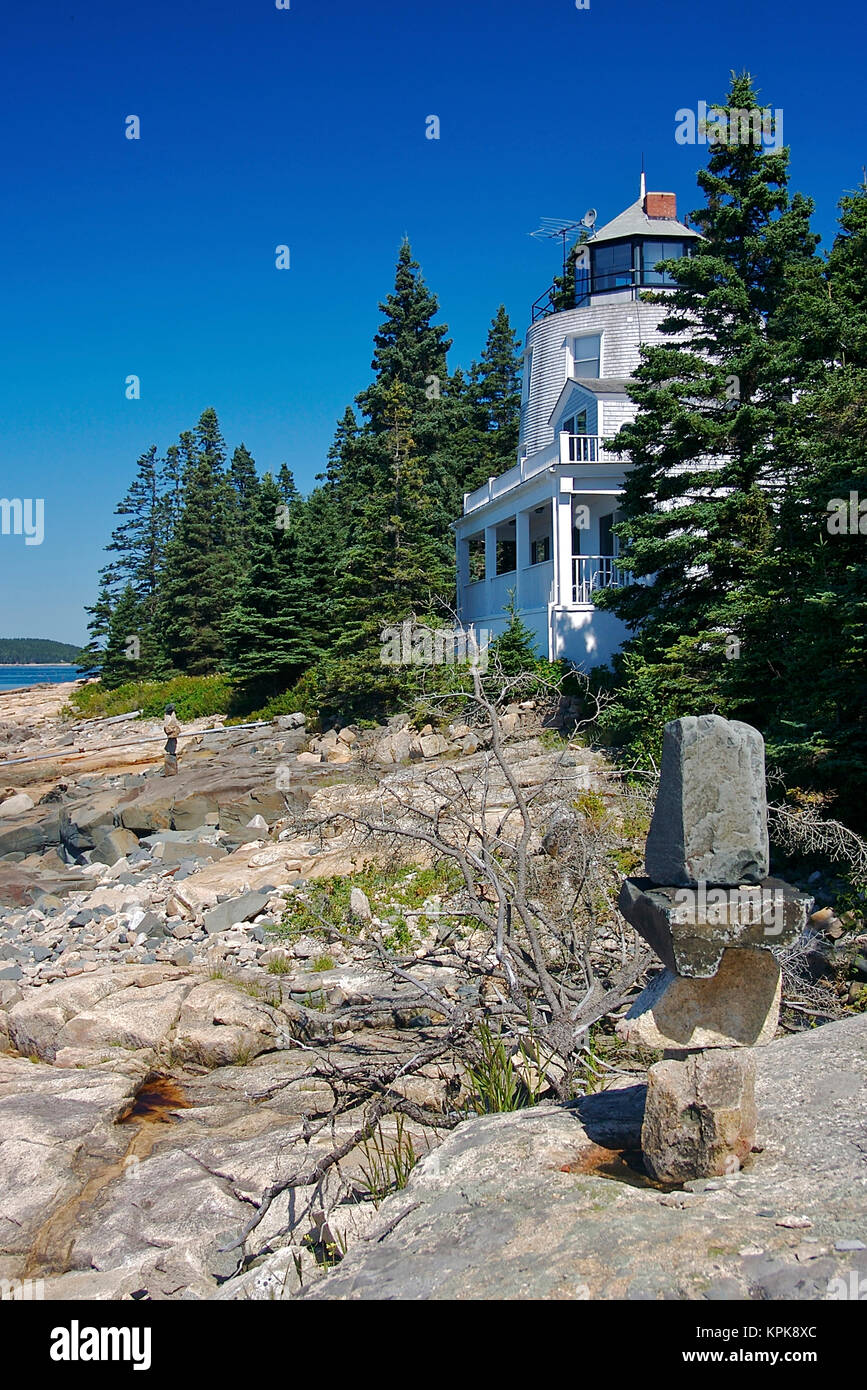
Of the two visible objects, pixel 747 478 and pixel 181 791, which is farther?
pixel 181 791

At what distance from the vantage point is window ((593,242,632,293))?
2834cm

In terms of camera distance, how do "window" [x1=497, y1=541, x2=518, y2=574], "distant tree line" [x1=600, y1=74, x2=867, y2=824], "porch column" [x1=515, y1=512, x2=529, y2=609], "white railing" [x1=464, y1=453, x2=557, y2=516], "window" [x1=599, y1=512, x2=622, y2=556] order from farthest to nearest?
"window" [x1=497, y1=541, x2=518, y2=574], "porch column" [x1=515, y1=512, x2=529, y2=609], "window" [x1=599, y1=512, x2=622, y2=556], "white railing" [x1=464, y1=453, x2=557, y2=516], "distant tree line" [x1=600, y1=74, x2=867, y2=824]

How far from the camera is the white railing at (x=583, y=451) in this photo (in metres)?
21.5

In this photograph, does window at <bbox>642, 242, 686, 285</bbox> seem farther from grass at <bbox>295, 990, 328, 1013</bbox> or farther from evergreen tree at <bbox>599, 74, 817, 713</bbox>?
grass at <bbox>295, 990, 328, 1013</bbox>

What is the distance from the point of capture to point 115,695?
43031 millimetres

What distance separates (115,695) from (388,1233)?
4161 centimetres

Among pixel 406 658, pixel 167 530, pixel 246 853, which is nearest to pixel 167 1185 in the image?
pixel 246 853

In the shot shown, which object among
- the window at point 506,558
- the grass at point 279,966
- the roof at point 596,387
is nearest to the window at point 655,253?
the roof at point 596,387

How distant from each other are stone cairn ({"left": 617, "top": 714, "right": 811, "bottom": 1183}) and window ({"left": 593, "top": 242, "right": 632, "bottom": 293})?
27033mm

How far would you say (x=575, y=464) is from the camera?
21312 millimetres

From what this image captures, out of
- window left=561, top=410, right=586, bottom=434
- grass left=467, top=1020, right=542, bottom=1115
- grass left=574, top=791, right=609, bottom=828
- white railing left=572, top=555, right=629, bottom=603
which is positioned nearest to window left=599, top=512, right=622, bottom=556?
white railing left=572, top=555, right=629, bottom=603

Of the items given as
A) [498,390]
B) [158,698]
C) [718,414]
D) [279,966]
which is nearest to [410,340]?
[498,390]
